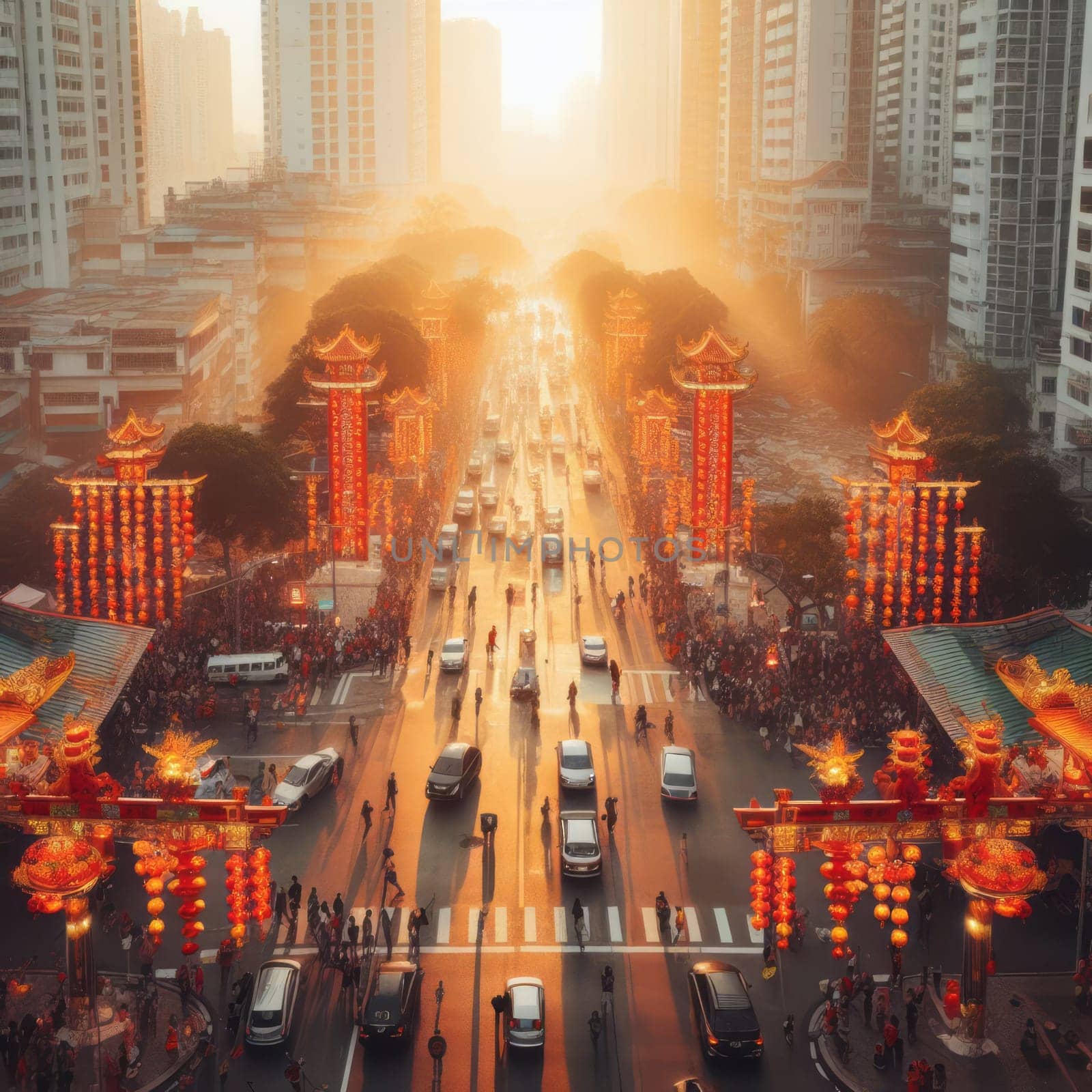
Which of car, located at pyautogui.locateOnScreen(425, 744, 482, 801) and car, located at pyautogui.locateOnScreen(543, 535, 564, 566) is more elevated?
car, located at pyautogui.locateOnScreen(543, 535, 564, 566)

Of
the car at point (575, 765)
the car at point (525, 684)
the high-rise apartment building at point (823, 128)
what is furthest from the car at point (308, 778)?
the high-rise apartment building at point (823, 128)

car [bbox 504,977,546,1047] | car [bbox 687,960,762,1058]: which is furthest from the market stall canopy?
car [bbox 504,977,546,1047]

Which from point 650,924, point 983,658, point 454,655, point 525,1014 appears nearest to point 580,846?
point 650,924

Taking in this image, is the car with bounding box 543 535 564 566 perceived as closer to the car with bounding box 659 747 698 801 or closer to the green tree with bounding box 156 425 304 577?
the green tree with bounding box 156 425 304 577

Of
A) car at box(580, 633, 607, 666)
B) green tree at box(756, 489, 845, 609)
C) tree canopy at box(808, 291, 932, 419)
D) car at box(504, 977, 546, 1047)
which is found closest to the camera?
car at box(504, 977, 546, 1047)

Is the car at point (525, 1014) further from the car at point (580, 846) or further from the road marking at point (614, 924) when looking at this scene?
the car at point (580, 846)

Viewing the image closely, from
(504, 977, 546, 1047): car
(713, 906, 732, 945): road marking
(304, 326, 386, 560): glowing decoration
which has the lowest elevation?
(713, 906, 732, 945): road marking

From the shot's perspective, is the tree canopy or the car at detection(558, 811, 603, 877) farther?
the tree canopy
